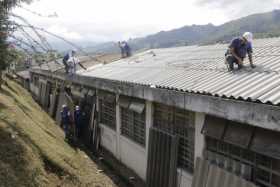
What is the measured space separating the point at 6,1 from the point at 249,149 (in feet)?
21.0

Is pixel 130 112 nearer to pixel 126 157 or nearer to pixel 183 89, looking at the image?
pixel 126 157

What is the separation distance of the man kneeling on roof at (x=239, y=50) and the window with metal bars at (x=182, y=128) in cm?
158

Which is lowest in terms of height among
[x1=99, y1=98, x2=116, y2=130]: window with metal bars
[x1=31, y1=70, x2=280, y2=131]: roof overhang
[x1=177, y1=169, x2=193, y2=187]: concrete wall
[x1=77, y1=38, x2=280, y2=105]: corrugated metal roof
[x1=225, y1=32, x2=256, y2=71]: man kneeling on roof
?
[x1=177, y1=169, x2=193, y2=187]: concrete wall

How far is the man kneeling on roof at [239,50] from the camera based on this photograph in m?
8.50

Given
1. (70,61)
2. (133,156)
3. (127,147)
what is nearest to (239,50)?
(133,156)

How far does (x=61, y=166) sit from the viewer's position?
376 inches

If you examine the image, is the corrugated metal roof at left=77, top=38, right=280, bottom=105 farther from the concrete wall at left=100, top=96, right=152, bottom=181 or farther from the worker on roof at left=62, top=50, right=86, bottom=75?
the worker on roof at left=62, top=50, right=86, bottom=75

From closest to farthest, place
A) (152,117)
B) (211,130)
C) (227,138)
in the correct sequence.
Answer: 1. (227,138)
2. (211,130)
3. (152,117)

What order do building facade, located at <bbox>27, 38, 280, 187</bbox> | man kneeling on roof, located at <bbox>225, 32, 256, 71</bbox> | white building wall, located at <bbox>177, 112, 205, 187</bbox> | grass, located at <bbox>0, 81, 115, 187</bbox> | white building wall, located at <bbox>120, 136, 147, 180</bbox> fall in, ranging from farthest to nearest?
white building wall, located at <bbox>120, 136, 147, 180</bbox> < man kneeling on roof, located at <bbox>225, 32, 256, 71</bbox> < grass, located at <bbox>0, 81, 115, 187</bbox> < white building wall, located at <bbox>177, 112, 205, 187</bbox> < building facade, located at <bbox>27, 38, 280, 187</bbox>

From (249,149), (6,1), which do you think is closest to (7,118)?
(6,1)

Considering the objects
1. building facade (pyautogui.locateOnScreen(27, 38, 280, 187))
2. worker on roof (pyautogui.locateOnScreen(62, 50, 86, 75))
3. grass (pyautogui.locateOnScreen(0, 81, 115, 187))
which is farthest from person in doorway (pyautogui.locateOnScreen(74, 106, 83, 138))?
grass (pyautogui.locateOnScreen(0, 81, 115, 187))

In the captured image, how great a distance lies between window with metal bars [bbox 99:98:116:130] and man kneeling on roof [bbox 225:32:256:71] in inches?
224

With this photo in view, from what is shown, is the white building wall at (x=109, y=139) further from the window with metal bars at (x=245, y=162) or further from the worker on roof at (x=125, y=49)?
the worker on roof at (x=125, y=49)

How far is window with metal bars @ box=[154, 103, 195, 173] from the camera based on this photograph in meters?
8.50
